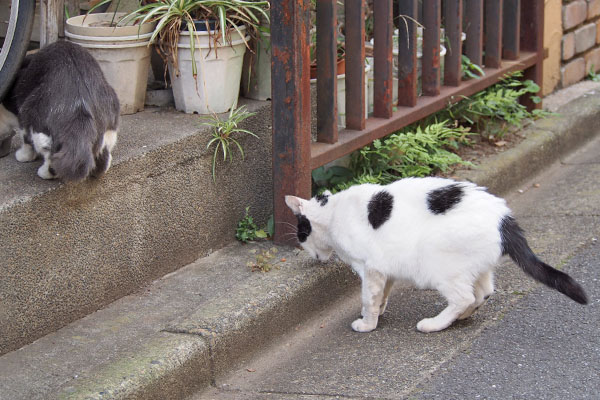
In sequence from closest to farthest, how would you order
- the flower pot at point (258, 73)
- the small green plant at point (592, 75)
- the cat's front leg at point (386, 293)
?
1. the cat's front leg at point (386, 293)
2. the flower pot at point (258, 73)
3. the small green plant at point (592, 75)

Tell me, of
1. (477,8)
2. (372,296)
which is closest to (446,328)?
(372,296)

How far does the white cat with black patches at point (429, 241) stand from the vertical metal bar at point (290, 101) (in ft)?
0.71

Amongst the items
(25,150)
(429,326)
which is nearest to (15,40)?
(25,150)

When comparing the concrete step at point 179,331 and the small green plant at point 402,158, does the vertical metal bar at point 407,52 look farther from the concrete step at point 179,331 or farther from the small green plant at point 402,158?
the concrete step at point 179,331

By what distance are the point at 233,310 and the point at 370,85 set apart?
223cm

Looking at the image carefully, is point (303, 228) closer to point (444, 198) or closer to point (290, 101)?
point (290, 101)

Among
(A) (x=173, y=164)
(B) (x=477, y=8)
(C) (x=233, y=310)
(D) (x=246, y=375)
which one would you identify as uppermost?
(B) (x=477, y=8)

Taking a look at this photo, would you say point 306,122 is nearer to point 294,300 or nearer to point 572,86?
point 294,300

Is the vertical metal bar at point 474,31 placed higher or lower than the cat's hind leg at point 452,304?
higher

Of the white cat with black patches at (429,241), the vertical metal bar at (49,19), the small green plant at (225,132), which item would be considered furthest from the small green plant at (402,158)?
the vertical metal bar at (49,19)

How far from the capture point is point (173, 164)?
11.9 ft

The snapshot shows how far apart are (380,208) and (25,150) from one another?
5.01ft

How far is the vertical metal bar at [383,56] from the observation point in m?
4.23

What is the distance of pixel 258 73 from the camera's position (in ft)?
13.9
